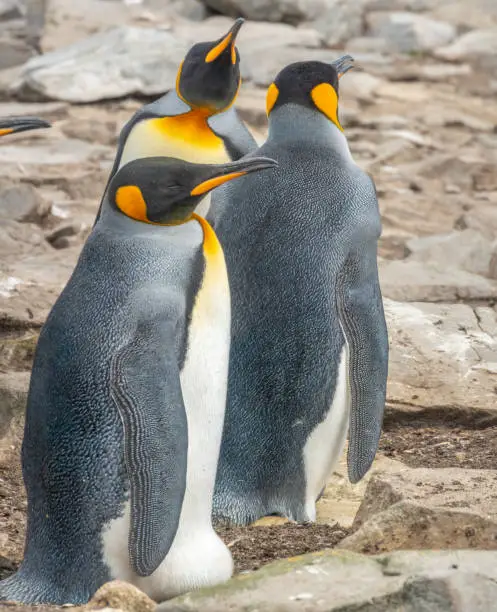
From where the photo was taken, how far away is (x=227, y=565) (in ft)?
11.1

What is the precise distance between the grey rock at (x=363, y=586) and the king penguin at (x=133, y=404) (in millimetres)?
360

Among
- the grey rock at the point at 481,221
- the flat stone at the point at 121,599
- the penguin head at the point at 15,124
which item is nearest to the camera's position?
the flat stone at the point at 121,599

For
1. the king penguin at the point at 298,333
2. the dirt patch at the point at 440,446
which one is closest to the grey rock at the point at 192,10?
the dirt patch at the point at 440,446

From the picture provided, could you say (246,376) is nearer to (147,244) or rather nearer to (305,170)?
(305,170)

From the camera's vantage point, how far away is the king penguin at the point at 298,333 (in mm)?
4113

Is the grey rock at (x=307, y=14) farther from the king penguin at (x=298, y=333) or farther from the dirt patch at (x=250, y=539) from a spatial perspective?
the dirt patch at (x=250, y=539)

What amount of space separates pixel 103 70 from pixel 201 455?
874 cm

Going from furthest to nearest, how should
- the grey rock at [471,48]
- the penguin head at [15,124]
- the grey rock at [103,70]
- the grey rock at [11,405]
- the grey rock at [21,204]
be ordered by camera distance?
the grey rock at [471,48], the grey rock at [103,70], the grey rock at [21,204], the grey rock at [11,405], the penguin head at [15,124]

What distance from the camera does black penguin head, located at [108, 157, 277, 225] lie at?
10.8 ft

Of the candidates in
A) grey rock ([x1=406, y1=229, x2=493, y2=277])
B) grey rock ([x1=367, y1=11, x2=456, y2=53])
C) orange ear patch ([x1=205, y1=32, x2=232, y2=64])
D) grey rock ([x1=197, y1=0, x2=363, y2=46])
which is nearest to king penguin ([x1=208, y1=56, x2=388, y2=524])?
orange ear patch ([x1=205, y1=32, x2=232, y2=64])

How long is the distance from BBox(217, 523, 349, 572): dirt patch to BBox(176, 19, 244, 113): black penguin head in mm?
1730

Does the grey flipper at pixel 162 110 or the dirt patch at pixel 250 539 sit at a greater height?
the grey flipper at pixel 162 110

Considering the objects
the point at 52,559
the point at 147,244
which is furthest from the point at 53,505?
the point at 147,244

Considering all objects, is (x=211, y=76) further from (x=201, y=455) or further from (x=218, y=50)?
(x=201, y=455)
